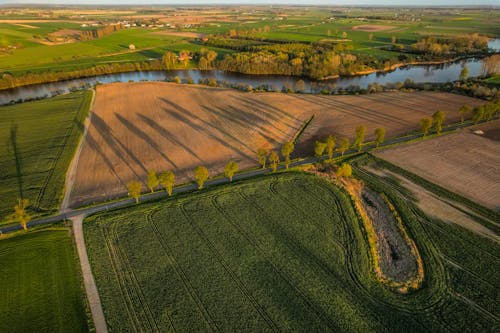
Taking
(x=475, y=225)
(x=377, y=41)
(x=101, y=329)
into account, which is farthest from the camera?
(x=377, y=41)

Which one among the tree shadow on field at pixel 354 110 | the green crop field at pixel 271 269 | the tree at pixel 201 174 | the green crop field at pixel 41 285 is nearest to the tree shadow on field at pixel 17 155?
the green crop field at pixel 41 285

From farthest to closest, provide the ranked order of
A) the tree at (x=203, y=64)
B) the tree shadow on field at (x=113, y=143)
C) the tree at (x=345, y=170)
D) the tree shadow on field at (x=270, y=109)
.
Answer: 1. the tree at (x=203, y=64)
2. the tree shadow on field at (x=270, y=109)
3. the tree shadow on field at (x=113, y=143)
4. the tree at (x=345, y=170)

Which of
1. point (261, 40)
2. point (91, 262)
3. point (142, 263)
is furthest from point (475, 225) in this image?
point (261, 40)

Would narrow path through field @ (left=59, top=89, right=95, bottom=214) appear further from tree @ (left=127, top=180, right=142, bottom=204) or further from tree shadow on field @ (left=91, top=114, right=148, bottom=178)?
tree @ (left=127, top=180, right=142, bottom=204)

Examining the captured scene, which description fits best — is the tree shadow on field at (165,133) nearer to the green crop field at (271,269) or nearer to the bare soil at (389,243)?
the green crop field at (271,269)

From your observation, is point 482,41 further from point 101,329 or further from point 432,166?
point 101,329

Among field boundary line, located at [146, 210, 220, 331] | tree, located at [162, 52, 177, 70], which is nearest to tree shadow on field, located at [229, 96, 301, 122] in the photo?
field boundary line, located at [146, 210, 220, 331]

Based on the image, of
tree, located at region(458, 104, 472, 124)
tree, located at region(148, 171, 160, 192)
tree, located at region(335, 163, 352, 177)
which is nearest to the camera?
tree, located at region(148, 171, 160, 192)
